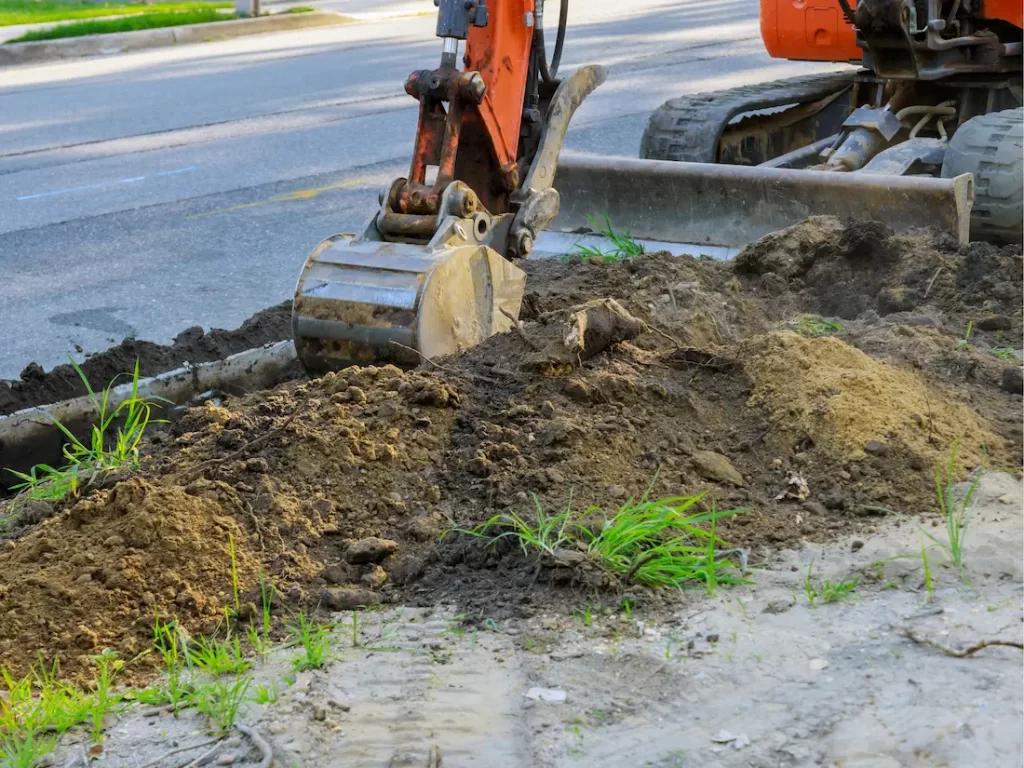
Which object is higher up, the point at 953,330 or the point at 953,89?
the point at 953,89

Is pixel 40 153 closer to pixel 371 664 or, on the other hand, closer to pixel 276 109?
pixel 276 109

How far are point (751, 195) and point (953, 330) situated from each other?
1.66 metres

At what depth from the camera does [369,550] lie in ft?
12.5

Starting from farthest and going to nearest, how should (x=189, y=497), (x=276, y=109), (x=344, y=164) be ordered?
(x=276, y=109) < (x=344, y=164) < (x=189, y=497)

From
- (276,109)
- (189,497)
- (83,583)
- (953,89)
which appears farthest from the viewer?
(276,109)

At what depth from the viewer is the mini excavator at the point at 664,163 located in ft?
15.9

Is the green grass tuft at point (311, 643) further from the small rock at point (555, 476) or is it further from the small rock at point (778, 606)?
the small rock at point (778, 606)

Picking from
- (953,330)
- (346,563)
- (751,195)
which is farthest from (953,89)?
(346,563)

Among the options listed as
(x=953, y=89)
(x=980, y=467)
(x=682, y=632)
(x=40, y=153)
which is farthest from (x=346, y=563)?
(x=40, y=153)

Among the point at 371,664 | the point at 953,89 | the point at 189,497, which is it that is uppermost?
the point at 953,89

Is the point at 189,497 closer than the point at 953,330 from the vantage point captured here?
Yes

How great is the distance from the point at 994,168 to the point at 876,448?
2.90 metres

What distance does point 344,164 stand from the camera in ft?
34.9

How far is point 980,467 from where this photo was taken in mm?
4051
